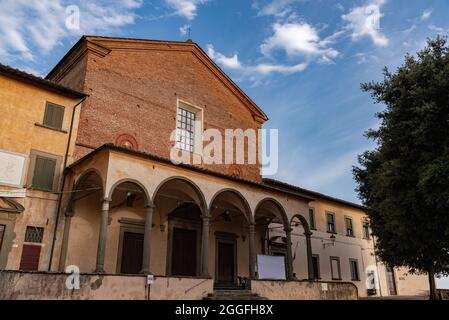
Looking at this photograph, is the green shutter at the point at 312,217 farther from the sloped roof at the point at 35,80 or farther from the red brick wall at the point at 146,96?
the sloped roof at the point at 35,80

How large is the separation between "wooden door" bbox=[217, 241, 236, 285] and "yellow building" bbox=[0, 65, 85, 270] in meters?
8.24

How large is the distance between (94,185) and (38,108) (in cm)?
356

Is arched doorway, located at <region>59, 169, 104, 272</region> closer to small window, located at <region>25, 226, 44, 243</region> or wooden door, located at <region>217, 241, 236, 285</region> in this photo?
small window, located at <region>25, 226, 44, 243</region>

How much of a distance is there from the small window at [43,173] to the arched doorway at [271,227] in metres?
8.72

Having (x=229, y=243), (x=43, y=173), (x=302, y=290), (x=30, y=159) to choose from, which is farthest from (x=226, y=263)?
(x=30, y=159)

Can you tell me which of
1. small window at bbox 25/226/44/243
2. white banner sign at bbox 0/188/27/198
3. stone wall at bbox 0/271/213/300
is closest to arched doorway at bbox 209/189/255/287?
stone wall at bbox 0/271/213/300

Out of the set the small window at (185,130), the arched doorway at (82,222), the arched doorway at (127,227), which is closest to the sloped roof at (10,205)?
the arched doorway at (82,222)

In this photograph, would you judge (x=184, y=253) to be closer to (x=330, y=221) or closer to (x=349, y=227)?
(x=330, y=221)

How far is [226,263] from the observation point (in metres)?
18.8

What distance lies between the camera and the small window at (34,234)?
12.8m

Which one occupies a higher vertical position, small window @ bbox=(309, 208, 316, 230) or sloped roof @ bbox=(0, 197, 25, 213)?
small window @ bbox=(309, 208, 316, 230)

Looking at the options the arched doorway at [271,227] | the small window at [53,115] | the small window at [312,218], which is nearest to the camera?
the small window at [53,115]

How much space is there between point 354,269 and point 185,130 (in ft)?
54.0

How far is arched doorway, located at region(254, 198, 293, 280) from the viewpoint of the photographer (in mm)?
17625
